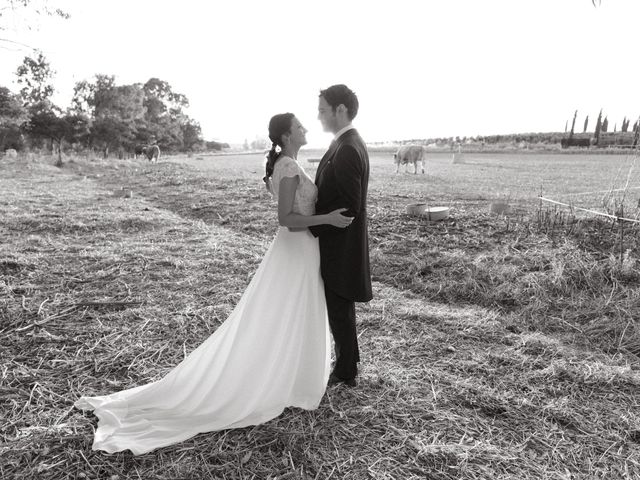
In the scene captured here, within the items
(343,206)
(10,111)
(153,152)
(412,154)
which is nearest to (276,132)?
(343,206)

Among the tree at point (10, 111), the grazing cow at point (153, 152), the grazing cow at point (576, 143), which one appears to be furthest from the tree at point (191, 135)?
the grazing cow at point (576, 143)

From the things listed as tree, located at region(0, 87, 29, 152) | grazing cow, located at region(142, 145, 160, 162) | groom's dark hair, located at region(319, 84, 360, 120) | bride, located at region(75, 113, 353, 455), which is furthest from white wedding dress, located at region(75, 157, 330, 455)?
grazing cow, located at region(142, 145, 160, 162)

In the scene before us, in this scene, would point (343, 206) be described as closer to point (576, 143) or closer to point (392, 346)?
point (392, 346)

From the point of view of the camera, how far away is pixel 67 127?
33.5m

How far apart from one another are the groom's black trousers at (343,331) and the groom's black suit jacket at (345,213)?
0.39ft

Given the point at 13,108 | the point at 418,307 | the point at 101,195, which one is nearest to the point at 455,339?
the point at 418,307

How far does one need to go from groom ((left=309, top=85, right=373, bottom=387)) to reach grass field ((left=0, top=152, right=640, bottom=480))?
71 cm

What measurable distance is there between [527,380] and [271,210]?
24.2 ft

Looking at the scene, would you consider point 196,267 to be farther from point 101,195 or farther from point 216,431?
point 101,195

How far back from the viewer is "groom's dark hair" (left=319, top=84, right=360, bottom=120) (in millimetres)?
2795

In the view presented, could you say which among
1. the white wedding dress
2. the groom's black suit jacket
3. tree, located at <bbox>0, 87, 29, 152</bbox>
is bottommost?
the white wedding dress

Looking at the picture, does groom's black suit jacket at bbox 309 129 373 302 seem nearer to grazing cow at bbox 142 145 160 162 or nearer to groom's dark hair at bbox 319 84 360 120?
groom's dark hair at bbox 319 84 360 120

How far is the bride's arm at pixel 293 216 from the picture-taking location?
8.98 ft

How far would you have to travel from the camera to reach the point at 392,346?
3975 mm
